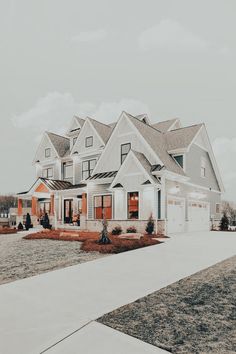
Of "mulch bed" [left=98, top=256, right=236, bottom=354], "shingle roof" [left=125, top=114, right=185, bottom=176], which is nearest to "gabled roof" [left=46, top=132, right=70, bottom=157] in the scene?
"shingle roof" [left=125, top=114, right=185, bottom=176]

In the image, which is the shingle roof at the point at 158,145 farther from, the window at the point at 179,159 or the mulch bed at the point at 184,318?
the mulch bed at the point at 184,318

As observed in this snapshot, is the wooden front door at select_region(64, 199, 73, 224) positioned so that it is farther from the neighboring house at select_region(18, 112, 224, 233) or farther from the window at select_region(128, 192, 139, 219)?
the window at select_region(128, 192, 139, 219)

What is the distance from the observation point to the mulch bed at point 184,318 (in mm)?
3639

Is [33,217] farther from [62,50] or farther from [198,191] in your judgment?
[62,50]

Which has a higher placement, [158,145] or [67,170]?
[158,145]

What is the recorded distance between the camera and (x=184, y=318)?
4.49 meters

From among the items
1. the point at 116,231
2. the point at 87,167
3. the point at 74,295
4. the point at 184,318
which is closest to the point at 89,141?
the point at 87,167

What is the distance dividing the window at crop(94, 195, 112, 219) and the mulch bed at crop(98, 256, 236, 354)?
15.8m

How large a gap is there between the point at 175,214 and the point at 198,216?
14.7 ft

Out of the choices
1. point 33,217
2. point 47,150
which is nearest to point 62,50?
point 47,150

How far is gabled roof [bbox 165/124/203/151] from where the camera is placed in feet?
73.8

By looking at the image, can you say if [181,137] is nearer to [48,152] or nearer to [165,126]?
[165,126]

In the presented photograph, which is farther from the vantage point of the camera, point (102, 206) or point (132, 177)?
point (102, 206)

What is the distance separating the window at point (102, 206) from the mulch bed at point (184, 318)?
51.7 feet
